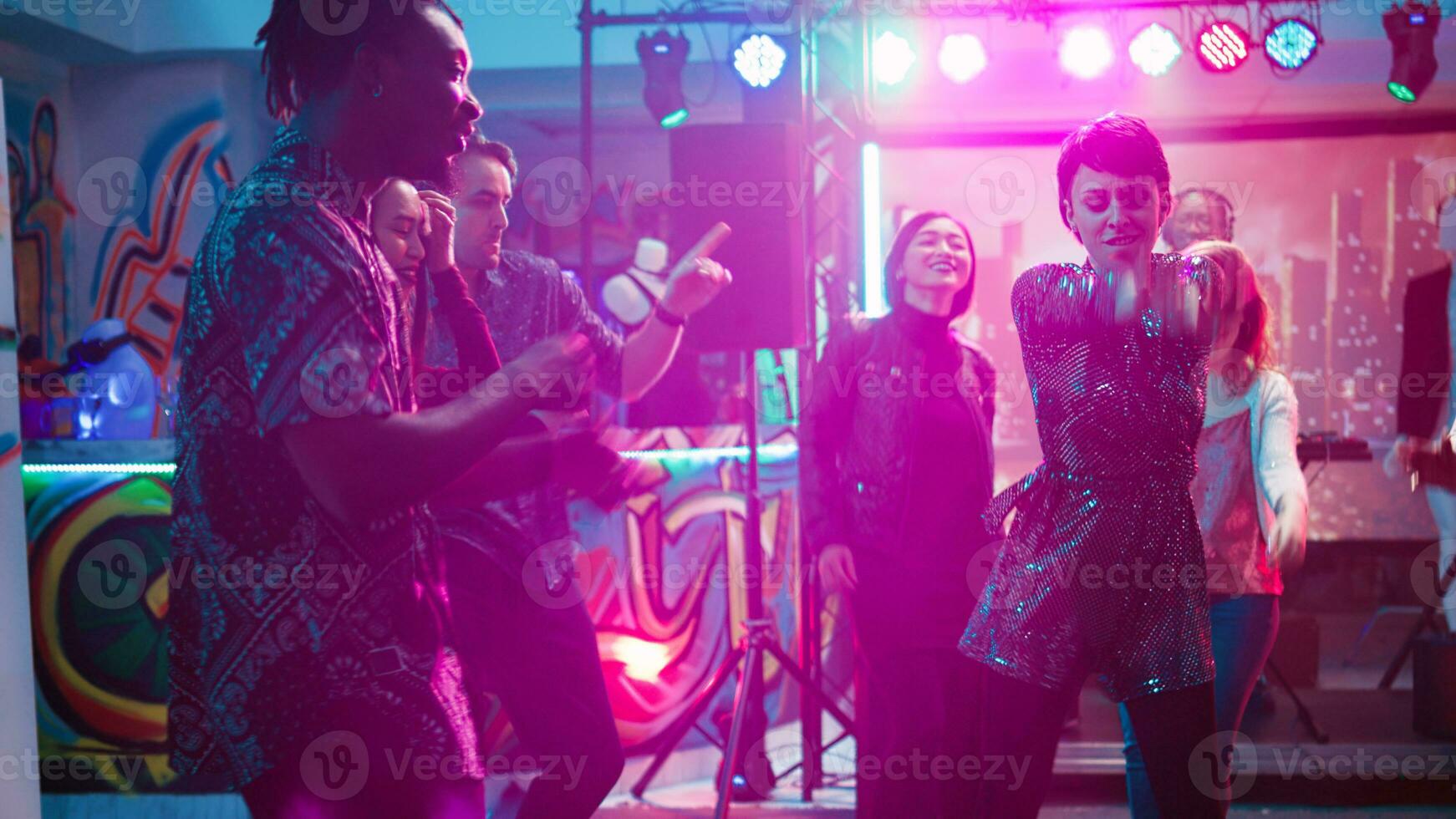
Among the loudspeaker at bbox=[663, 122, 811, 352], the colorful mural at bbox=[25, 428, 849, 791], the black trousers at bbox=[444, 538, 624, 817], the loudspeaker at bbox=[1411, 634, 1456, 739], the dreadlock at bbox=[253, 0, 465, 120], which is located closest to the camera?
the dreadlock at bbox=[253, 0, 465, 120]

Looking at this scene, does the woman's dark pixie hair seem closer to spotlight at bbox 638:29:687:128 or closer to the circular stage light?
the circular stage light

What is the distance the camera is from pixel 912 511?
2734 mm

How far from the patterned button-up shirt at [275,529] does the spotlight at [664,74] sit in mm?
4365

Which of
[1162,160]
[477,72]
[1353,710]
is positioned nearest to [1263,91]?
[1353,710]

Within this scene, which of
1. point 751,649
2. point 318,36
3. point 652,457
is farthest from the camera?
point 652,457

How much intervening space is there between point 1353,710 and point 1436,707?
0.51 metres

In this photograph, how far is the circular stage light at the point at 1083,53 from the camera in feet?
15.4

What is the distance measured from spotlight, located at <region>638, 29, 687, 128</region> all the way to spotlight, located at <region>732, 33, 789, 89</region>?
41.6 inches

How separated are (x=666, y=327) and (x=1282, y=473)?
1.35 metres

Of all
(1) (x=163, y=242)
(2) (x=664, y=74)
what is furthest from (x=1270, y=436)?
→ (1) (x=163, y=242)

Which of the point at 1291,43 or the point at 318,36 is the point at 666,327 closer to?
the point at 318,36

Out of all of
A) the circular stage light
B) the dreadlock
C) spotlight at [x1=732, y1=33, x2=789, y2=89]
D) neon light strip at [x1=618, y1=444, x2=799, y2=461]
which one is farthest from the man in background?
the circular stage light

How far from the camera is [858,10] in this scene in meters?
3.69

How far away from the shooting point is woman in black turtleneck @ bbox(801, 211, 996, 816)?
8.84ft
